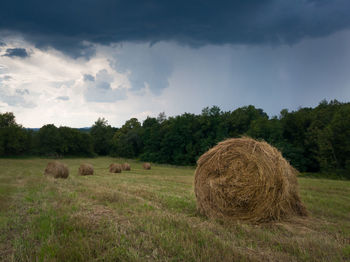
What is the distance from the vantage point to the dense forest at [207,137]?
3175 centimetres

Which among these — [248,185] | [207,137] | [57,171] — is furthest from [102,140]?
[248,185]

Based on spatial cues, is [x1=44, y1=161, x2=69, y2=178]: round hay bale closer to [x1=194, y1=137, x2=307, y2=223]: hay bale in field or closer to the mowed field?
the mowed field

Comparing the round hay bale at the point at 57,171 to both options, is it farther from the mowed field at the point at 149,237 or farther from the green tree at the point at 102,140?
the green tree at the point at 102,140

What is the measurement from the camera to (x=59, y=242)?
3490 millimetres

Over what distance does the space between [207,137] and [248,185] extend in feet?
127

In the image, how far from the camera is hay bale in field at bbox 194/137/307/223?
5555 millimetres

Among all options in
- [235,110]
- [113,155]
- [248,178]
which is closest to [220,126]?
[235,110]

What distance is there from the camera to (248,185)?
5.83 metres

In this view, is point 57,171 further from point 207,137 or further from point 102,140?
point 102,140

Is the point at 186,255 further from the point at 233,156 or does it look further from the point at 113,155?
the point at 113,155

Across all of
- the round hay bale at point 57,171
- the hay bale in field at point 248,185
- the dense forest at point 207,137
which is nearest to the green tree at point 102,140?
the dense forest at point 207,137

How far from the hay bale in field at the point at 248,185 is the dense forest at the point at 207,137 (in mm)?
30057

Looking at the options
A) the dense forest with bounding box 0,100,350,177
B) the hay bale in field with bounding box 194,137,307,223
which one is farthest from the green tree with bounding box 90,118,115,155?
the hay bale in field with bounding box 194,137,307,223

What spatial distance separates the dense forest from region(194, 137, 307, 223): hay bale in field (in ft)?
98.6
